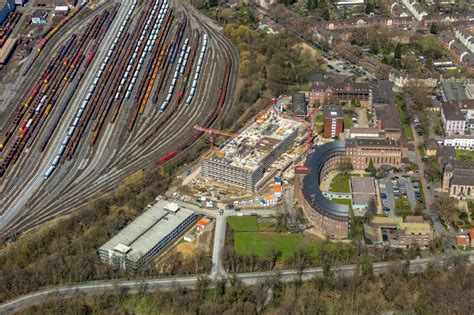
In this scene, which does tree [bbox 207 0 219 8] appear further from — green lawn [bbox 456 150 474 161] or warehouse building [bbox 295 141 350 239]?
green lawn [bbox 456 150 474 161]

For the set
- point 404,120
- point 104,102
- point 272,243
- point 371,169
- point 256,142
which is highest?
point 104,102

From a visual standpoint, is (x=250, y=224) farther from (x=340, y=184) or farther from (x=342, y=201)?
(x=340, y=184)

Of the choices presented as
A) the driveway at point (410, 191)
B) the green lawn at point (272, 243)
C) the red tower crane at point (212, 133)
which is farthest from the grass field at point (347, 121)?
the green lawn at point (272, 243)

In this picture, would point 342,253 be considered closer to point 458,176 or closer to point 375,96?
point 458,176

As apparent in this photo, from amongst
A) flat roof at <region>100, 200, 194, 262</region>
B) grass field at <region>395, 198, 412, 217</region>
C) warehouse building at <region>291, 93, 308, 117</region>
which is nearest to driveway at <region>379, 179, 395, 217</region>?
grass field at <region>395, 198, 412, 217</region>

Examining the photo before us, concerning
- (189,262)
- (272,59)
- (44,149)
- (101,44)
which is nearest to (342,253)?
(189,262)

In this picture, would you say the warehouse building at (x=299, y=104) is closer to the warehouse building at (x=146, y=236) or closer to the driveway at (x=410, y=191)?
the driveway at (x=410, y=191)

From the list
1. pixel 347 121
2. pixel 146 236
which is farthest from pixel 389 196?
pixel 146 236
